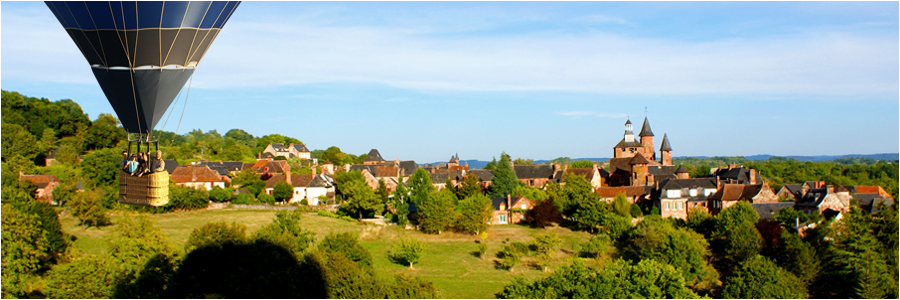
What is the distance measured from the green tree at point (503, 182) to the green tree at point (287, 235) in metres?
22.7

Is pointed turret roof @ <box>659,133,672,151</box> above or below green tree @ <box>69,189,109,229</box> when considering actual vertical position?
above

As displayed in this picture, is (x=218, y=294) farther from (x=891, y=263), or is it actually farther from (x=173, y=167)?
(x=173, y=167)

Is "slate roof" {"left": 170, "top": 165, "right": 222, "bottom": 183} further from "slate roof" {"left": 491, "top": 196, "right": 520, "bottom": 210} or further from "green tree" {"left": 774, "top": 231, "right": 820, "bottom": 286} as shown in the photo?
A: "green tree" {"left": 774, "top": 231, "right": 820, "bottom": 286}

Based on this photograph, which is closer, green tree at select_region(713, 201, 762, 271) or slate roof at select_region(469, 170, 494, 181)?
green tree at select_region(713, 201, 762, 271)

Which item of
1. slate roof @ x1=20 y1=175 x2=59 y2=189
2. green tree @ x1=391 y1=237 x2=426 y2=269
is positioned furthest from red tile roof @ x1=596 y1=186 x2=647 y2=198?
slate roof @ x1=20 y1=175 x2=59 y2=189

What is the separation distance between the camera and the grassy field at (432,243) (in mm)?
32000

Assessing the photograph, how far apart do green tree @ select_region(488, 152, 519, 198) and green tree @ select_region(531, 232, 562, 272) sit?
56.9ft

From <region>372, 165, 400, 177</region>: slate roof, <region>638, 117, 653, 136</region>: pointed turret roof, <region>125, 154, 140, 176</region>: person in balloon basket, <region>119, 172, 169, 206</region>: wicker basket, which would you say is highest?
<region>638, 117, 653, 136</region>: pointed turret roof

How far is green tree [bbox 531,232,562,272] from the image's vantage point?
36188 millimetres

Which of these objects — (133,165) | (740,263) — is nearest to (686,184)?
(740,263)

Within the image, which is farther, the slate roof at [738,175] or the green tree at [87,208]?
the slate roof at [738,175]

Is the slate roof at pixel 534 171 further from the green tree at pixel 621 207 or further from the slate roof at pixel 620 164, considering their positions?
the green tree at pixel 621 207

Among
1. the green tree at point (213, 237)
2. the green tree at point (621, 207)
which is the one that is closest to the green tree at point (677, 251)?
the green tree at point (621, 207)

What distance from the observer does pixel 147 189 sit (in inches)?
489
